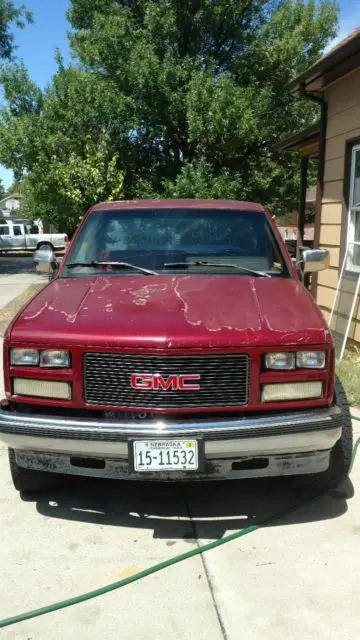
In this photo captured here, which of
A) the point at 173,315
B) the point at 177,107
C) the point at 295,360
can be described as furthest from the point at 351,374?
the point at 177,107

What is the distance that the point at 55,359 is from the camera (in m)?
3.01

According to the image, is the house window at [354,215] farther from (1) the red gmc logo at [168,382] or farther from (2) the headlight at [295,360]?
(1) the red gmc logo at [168,382]

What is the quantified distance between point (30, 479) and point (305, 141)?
806cm

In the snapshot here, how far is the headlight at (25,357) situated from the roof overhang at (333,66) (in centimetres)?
484

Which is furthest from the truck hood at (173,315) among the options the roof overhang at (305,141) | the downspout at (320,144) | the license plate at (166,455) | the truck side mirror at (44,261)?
the roof overhang at (305,141)

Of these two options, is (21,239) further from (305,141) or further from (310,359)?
(310,359)

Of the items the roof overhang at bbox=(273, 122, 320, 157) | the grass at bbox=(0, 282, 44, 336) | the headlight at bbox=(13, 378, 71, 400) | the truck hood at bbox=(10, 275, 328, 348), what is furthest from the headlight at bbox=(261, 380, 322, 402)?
the roof overhang at bbox=(273, 122, 320, 157)

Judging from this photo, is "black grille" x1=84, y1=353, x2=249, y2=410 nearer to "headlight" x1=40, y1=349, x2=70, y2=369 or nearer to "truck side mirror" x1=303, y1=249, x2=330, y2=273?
"headlight" x1=40, y1=349, x2=70, y2=369

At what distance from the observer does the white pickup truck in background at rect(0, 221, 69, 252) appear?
31219 millimetres

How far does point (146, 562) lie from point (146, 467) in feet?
1.57

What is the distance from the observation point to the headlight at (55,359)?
299cm

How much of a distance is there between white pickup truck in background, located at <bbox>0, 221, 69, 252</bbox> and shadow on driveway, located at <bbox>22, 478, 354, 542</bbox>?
28.3 metres

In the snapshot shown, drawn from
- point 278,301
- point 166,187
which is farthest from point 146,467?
point 166,187

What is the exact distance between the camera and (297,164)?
1700cm
